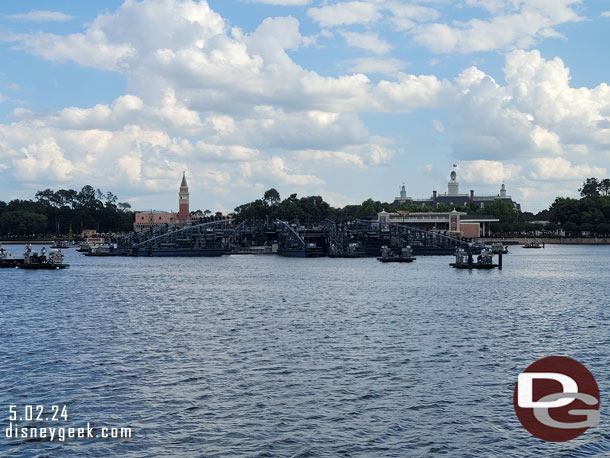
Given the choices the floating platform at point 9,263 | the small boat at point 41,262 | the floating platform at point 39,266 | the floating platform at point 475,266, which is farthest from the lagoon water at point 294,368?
the floating platform at point 9,263

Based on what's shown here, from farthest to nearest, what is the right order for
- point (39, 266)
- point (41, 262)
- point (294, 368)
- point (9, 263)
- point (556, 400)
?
point (9, 263)
point (41, 262)
point (39, 266)
point (294, 368)
point (556, 400)

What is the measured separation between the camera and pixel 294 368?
43656 mm

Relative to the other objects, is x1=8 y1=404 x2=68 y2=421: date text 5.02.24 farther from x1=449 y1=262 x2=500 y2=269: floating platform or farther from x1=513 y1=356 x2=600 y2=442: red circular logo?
x1=449 y1=262 x2=500 y2=269: floating platform

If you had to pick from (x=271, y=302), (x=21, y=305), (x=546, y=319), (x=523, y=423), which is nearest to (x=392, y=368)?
(x=523, y=423)

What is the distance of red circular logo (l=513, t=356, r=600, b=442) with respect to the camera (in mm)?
32438

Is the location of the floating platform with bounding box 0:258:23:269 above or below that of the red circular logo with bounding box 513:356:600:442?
above

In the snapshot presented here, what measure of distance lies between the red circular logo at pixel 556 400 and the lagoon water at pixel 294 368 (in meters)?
0.56

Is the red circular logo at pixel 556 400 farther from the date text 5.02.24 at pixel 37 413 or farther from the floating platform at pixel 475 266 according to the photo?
the floating platform at pixel 475 266

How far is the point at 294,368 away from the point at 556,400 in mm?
14479

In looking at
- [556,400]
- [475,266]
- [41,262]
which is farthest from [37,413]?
[475,266]

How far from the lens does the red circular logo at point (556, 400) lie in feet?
106

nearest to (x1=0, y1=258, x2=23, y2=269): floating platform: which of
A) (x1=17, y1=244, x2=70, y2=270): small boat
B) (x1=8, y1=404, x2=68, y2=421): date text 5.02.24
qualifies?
(x1=17, y1=244, x2=70, y2=270): small boat

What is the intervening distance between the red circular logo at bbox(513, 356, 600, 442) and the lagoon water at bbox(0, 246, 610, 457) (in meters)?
0.56

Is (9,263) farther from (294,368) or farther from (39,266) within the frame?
(294,368)
